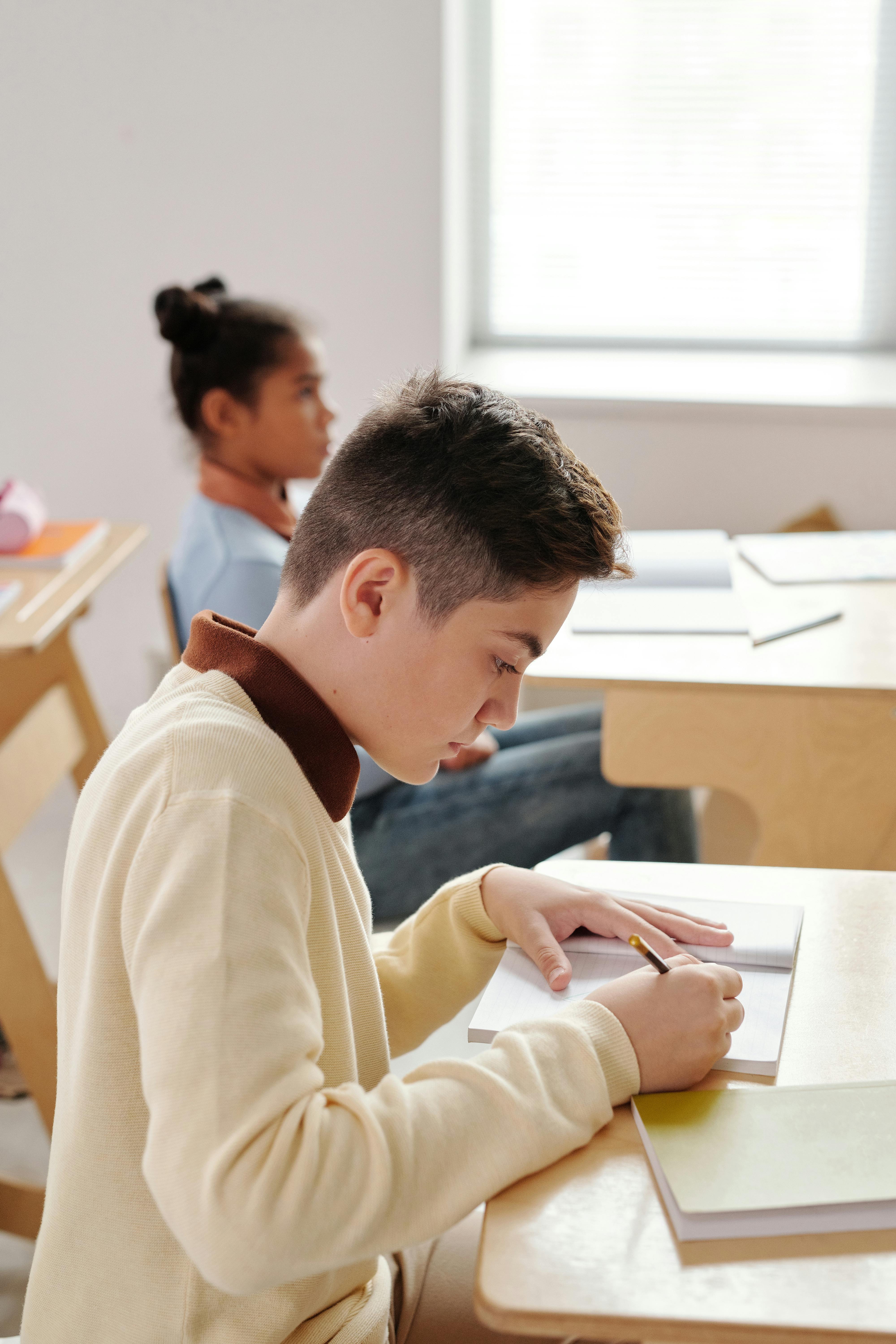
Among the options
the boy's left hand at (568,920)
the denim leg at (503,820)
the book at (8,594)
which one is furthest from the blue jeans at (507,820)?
the boy's left hand at (568,920)

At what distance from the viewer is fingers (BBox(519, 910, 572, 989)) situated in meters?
0.87

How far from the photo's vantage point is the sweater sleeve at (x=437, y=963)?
3.22 feet

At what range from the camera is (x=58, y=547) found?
6.50 feet

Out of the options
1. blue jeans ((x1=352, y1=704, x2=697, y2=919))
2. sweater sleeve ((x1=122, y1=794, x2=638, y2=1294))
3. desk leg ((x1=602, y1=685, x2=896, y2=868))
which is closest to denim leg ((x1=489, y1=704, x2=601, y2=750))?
blue jeans ((x1=352, y1=704, x2=697, y2=919))

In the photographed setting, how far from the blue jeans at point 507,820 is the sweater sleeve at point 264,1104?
943 mm

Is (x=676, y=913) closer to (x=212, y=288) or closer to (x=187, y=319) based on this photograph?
(x=187, y=319)

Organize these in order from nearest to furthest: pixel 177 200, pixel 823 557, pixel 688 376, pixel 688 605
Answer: pixel 688 605 < pixel 823 557 < pixel 177 200 < pixel 688 376

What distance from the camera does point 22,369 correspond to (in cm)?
274

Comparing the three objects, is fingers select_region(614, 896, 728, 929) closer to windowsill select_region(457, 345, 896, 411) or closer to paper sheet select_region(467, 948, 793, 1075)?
paper sheet select_region(467, 948, 793, 1075)

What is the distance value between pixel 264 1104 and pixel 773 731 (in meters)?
1.04

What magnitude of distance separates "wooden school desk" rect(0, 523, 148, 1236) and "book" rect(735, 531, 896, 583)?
104cm

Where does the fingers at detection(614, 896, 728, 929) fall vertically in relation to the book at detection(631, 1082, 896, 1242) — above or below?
below

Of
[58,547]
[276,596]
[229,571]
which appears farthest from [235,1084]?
[58,547]

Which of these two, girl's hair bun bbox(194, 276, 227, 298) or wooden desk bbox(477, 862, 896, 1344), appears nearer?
wooden desk bbox(477, 862, 896, 1344)
